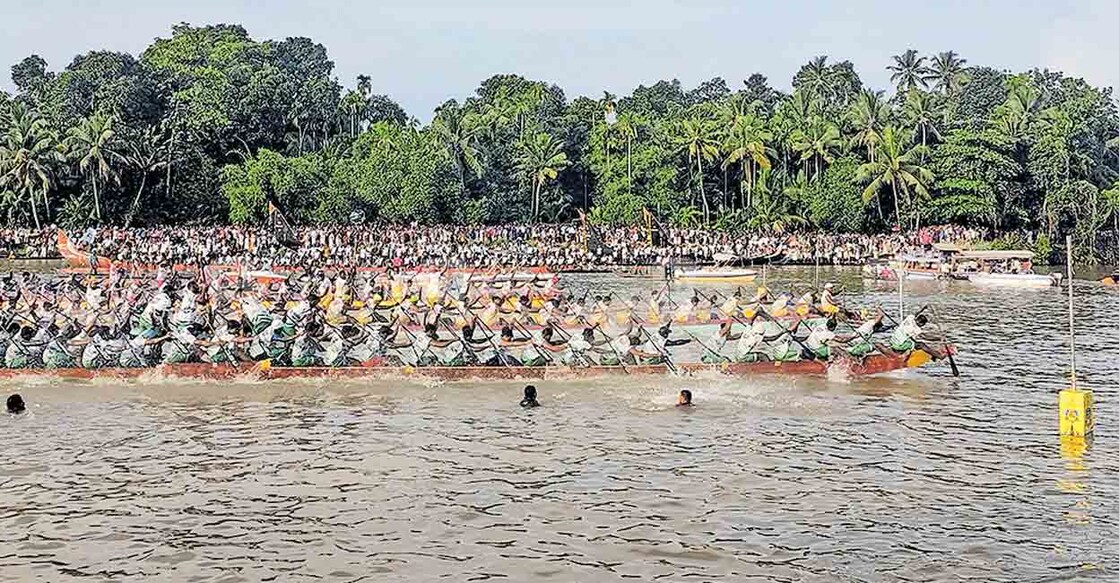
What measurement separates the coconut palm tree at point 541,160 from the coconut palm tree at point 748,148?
33.7ft

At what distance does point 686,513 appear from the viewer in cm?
1596

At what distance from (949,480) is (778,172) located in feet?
214

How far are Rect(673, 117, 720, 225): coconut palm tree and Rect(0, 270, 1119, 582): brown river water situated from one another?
52.6 metres

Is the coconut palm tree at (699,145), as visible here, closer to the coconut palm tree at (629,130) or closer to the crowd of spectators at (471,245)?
the coconut palm tree at (629,130)

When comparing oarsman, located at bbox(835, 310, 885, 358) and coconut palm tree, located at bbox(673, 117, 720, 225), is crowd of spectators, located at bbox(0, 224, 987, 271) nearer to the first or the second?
coconut palm tree, located at bbox(673, 117, 720, 225)

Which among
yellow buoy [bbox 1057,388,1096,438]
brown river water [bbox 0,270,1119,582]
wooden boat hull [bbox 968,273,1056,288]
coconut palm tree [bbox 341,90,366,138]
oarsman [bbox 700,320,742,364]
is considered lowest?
brown river water [bbox 0,270,1119,582]

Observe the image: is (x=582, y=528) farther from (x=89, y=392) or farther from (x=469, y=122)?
(x=469, y=122)

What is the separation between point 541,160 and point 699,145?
9.99 meters

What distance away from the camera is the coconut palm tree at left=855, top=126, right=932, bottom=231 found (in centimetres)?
7431

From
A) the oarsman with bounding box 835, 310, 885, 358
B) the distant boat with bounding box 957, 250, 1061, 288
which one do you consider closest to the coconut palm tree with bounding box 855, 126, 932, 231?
the distant boat with bounding box 957, 250, 1061, 288

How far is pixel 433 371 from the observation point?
24844 millimetres

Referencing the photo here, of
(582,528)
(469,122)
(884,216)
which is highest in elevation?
(469,122)

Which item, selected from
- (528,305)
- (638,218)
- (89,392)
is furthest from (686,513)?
(638,218)

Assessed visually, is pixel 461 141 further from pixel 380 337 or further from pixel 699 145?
pixel 380 337
